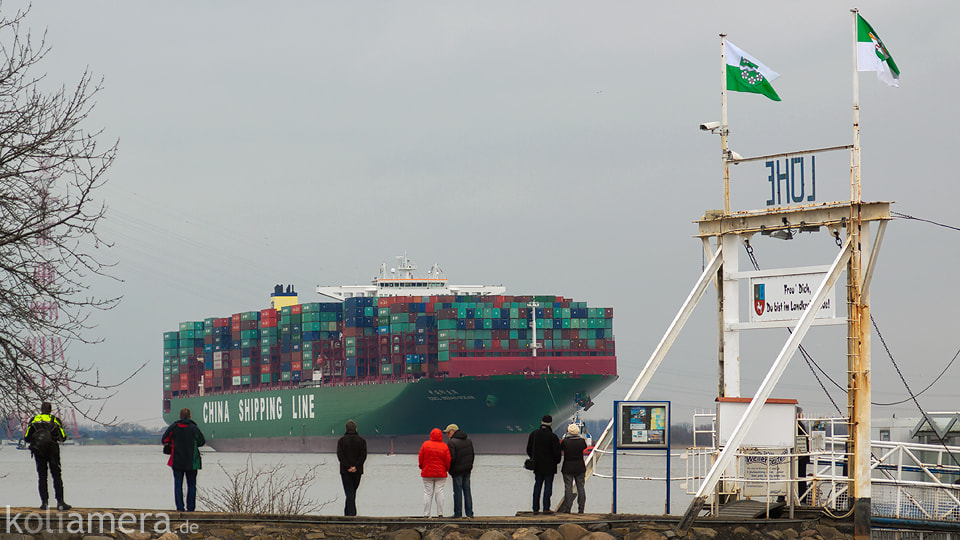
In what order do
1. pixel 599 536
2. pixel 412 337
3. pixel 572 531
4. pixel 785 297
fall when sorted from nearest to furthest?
1. pixel 599 536
2. pixel 572 531
3. pixel 785 297
4. pixel 412 337

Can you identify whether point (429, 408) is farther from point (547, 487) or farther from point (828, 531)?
point (828, 531)

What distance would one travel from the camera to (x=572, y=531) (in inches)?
509

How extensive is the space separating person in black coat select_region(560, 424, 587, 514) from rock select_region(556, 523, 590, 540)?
55.8 inches

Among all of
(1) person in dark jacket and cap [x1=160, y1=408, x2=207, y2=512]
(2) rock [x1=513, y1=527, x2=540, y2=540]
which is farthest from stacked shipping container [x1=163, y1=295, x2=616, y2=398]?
(2) rock [x1=513, y1=527, x2=540, y2=540]

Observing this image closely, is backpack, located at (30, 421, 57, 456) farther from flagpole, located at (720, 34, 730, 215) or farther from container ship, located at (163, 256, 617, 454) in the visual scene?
container ship, located at (163, 256, 617, 454)

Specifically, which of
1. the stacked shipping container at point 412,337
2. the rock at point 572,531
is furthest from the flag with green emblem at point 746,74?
the stacked shipping container at point 412,337

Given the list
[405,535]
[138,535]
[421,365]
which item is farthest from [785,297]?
[421,365]

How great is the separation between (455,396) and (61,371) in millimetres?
63429

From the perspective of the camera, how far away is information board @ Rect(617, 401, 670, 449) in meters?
14.4

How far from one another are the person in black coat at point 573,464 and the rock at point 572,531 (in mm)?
1417

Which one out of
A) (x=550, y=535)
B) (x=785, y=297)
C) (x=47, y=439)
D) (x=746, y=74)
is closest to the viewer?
(x=550, y=535)

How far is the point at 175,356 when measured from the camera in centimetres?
10238

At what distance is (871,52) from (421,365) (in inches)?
2427

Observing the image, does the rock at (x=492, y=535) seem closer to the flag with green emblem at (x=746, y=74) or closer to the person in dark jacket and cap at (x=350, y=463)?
the person in dark jacket and cap at (x=350, y=463)
